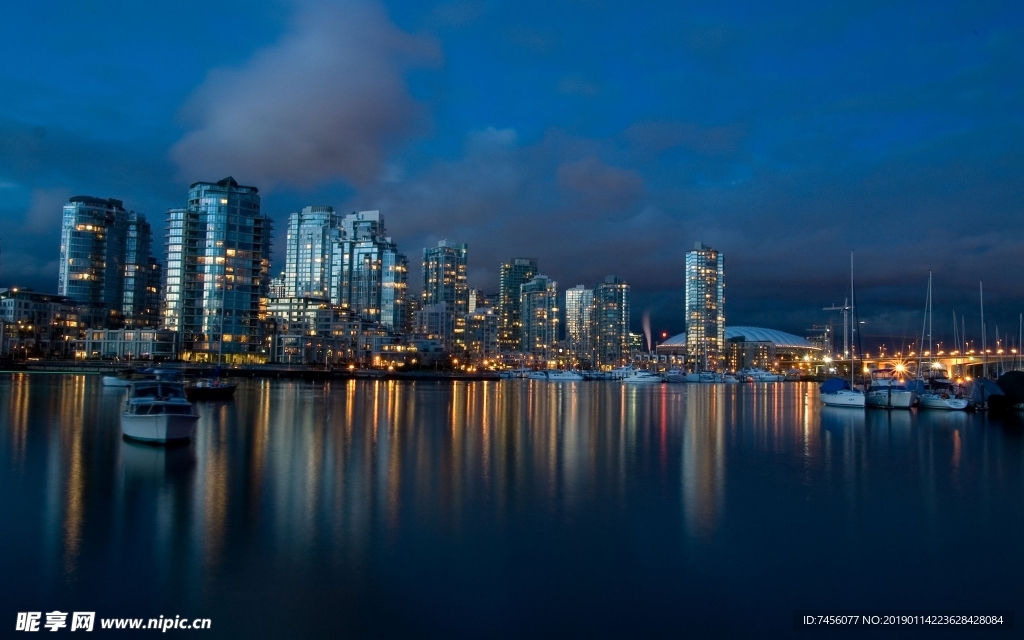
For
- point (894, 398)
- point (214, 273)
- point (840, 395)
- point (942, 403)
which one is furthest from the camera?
point (214, 273)

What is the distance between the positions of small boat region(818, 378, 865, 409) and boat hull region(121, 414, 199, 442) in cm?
5982

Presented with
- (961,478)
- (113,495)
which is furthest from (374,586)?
(961,478)

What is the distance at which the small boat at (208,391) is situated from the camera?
6551 cm

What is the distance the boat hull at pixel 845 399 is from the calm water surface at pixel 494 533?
1324 inches

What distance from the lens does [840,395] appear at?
7094 centimetres

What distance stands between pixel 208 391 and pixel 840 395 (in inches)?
2345

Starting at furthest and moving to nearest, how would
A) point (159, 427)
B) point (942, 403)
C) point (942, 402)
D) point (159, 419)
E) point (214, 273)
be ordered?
point (214, 273), point (942, 402), point (942, 403), point (159, 427), point (159, 419)

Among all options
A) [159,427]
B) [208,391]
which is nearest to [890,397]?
[159,427]

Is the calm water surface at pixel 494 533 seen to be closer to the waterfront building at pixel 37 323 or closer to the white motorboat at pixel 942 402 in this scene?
the white motorboat at pixel 942 402

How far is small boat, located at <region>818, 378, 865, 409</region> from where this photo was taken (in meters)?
69.6

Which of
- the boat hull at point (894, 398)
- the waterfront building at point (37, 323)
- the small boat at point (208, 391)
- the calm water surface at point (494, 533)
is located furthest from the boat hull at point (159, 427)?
the waterfront building at point (37, 323)

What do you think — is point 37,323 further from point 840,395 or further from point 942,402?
point 942,402

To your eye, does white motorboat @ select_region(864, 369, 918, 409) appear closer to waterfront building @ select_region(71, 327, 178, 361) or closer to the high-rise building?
waterfront building @ select_region(71, 327, 178, 361)

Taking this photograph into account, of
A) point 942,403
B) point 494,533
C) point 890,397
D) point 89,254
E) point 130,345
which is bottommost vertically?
point 494,533
